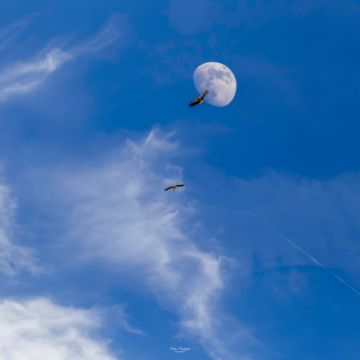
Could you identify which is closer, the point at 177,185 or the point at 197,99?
the point at 197,99

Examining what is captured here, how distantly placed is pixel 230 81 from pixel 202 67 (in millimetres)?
7824

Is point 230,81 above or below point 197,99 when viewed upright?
above

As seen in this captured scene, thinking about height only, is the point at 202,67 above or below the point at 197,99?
above

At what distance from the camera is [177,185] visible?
11956cm

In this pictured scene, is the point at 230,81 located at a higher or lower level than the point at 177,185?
higher

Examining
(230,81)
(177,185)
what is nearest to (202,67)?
(230,81)

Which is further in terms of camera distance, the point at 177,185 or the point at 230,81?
the point at 177,185

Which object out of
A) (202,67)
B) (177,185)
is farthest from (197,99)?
(177,185)

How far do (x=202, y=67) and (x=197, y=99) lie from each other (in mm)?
10824

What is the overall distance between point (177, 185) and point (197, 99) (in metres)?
26.2

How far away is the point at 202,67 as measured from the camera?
10988 cm

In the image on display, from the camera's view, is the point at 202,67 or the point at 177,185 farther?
the point at 177,185

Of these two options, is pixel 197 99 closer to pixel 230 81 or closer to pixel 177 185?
pixel 230 81

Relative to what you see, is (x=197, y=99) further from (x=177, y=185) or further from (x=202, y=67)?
(x=177, y=185)
